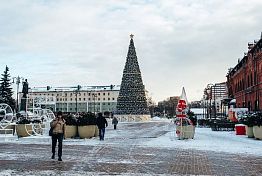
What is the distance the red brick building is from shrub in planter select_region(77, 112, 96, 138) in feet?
88.6

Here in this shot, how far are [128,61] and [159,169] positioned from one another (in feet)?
236

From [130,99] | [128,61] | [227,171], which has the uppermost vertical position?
[128,61]

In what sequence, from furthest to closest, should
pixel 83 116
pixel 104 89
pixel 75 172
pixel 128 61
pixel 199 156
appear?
pixel 104 89, pixel 128 61, pixel 83 116, pixel 199 156, pixel 75 172

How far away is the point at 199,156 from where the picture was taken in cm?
1612

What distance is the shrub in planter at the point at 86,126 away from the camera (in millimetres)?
26547

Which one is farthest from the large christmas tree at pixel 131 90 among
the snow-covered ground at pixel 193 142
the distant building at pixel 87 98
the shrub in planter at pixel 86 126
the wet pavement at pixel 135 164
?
the distant building at pixel 87 98

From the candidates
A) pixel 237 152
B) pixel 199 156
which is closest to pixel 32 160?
pixel 199 156

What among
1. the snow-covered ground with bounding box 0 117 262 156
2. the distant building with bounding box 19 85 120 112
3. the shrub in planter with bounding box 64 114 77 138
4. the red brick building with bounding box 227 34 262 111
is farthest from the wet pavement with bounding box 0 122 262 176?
the distant building with bounding box 19 85 120 112

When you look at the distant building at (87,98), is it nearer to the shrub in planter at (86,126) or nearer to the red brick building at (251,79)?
the red brick building at (251,79)

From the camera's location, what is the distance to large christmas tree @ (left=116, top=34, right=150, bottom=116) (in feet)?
275

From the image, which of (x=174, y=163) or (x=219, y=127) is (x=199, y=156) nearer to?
(x=174, y=163)

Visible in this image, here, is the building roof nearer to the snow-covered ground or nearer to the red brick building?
the red brick building

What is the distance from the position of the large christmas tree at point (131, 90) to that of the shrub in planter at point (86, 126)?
56.6 metres

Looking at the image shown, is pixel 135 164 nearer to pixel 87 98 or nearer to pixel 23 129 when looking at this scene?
pixel 23 129
